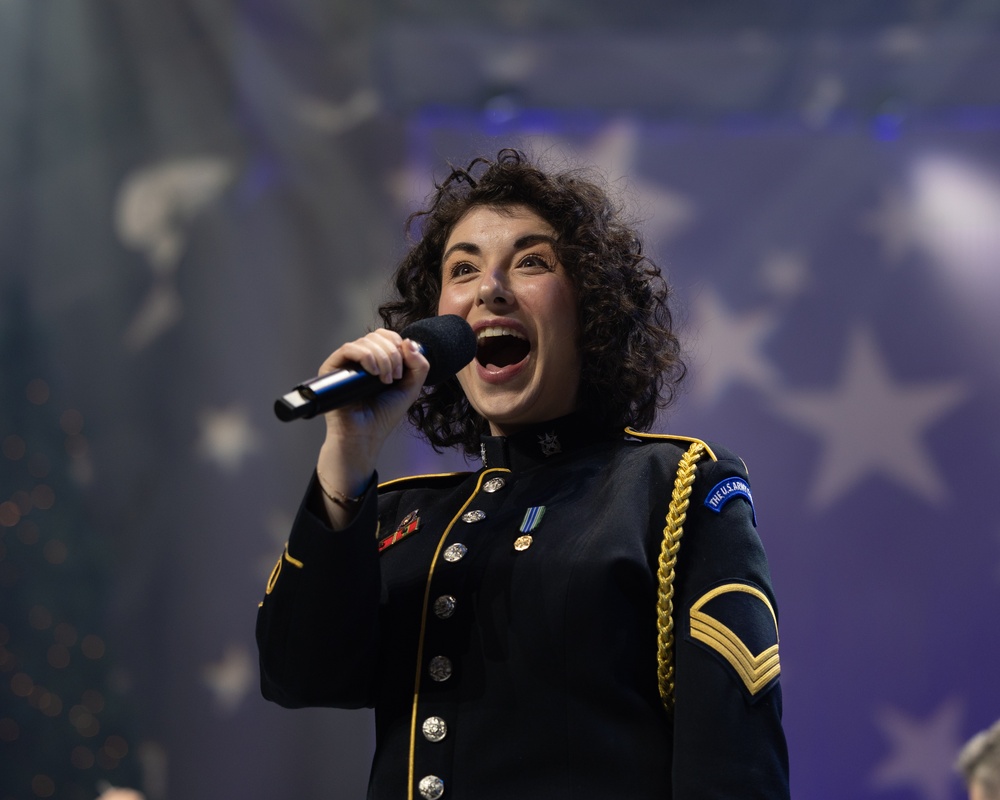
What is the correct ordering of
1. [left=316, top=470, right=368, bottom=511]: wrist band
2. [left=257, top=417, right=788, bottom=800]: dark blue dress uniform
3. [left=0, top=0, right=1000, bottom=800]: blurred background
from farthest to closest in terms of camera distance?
1. [left=0, top=0, right=1000, bottom=800]: blurred background
2. [left=316, top=470, right=368, bottom=511]: wrist band
3. [left=257, top=417, right=788, bottom=800]: dark blue dress uniform

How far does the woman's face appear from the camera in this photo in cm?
154

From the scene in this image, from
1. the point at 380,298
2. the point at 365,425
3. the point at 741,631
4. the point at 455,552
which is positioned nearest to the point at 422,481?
the point at 455,552

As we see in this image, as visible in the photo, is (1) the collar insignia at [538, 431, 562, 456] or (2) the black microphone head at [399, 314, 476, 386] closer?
(2) the black microphone head at [399, 314, 476, 386]

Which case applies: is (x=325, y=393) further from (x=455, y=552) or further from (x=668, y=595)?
(x=668, y=595)

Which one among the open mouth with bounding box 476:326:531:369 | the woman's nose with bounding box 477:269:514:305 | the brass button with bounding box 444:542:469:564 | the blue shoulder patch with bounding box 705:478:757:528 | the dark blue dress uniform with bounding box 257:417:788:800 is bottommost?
the dark blue dress uniform with bounding box 257:417:788:800

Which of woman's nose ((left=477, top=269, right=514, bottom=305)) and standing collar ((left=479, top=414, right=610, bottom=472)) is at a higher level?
woman's nose ((left=477, top=269, right=514, bottom=305))

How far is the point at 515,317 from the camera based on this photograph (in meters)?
1.55

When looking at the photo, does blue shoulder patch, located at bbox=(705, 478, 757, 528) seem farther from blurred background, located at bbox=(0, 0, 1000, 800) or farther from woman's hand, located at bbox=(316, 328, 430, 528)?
blurred background, located at bbox=(0, 0, 1000, 800)

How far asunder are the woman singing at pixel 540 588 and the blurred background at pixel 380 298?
5.90 ft

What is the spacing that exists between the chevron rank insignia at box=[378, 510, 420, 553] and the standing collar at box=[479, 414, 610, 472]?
0.48 ft

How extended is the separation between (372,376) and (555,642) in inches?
14.5

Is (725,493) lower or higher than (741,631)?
higher

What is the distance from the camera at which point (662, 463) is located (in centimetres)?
142

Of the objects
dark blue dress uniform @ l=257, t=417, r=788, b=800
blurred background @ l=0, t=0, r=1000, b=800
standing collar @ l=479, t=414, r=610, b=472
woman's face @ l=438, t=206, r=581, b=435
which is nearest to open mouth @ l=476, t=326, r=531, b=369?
woman's face @ l=438, t=206, r=581, b=435
